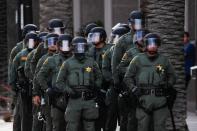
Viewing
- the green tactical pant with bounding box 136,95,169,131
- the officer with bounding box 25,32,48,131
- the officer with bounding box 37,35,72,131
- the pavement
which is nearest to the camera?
the green tactical pant with bounding box 136,95,169,131

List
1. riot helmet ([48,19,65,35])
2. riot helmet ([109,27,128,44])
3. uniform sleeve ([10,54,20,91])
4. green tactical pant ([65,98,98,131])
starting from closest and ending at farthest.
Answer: green tactical pant ([65,98,98,131]) → riot helmet ([109,27,128,44]) → riot helmet ([48,19,65,35]) → uniform sleeve ([10,54,20,91])

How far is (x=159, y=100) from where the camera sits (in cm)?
1240

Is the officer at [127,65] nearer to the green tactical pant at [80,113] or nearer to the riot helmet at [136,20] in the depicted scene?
the riot helmet at [136,20]

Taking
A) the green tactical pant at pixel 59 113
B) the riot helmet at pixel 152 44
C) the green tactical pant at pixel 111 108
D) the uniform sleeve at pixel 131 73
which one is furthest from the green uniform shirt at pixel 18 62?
the riot helmet at pixel 152 44

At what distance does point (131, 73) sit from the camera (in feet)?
41.1

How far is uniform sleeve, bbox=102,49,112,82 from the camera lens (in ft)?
46.5

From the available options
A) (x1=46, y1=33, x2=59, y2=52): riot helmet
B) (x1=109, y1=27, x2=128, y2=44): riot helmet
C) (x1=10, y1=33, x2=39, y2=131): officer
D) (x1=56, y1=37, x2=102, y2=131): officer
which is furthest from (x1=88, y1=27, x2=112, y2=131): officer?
(x1=10, y1=33, x2=39, y2=131): officer

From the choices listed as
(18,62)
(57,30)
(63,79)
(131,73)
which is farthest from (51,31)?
(131,73)

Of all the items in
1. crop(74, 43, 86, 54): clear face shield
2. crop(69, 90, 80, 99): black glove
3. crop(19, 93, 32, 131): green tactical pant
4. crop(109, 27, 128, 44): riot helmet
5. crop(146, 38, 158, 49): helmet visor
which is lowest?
crop(19, 93, 32, 131): green tactical pant

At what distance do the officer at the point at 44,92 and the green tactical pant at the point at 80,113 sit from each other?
131 cm

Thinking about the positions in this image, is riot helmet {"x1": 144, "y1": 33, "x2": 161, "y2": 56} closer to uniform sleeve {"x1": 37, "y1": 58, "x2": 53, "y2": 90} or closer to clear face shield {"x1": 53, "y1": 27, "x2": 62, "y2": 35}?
uniform sleeve {"x1": 37, "y1": 58, "x2": 53, "y2": 90}

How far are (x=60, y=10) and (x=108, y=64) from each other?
3.38 metres

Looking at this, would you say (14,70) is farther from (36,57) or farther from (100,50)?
(100,50)

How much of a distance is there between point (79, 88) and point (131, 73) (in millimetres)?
825
